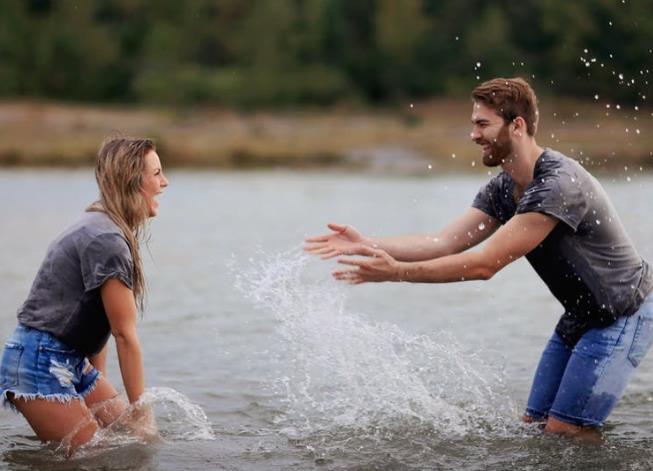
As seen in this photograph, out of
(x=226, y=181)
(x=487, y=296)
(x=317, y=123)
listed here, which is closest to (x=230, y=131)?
(x=317, y=123)

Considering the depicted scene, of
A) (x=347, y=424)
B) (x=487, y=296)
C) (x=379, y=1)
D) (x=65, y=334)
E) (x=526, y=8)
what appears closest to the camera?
(x=65, y=334)

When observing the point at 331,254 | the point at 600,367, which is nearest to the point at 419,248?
the point at 331,254

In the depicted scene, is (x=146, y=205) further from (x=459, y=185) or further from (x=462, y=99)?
(x=462, y=99)

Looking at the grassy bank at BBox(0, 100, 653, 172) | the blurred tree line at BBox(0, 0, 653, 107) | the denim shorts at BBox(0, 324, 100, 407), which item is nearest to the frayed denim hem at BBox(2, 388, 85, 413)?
the denim shorts at BBox(0, 324, 100, 407)

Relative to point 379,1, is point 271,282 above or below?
below

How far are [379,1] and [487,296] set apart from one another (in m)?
90.4

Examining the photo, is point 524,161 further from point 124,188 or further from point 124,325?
point 124,325

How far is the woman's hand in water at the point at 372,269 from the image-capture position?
6723 mm

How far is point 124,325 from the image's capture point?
637 centimetres

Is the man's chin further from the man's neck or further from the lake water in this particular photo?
the lake water

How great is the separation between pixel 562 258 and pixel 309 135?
60.3 meters

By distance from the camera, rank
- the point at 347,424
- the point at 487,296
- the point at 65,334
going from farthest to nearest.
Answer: the point at 487,296, the point at 347,424, the point at 65,334

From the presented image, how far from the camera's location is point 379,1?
104 meters

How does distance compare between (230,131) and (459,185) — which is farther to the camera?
(230,131)
